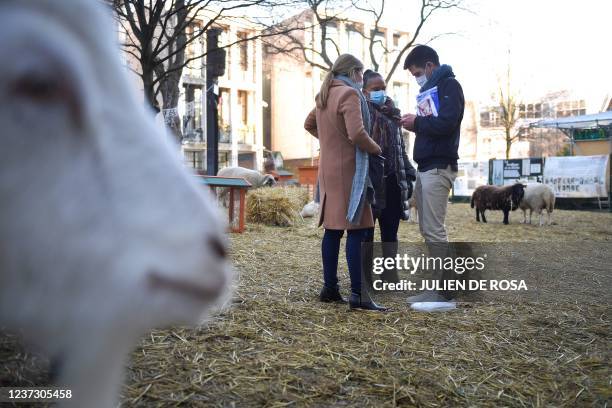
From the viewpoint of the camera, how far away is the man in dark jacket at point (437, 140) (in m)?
3.54

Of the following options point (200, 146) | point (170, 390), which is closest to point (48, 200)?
point (170, 390)

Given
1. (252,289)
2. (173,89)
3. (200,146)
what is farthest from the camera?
(200,146)

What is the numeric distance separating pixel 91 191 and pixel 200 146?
30.0m

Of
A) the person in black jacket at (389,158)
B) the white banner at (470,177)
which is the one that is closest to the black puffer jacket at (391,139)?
the person in black jacket at (389,158)

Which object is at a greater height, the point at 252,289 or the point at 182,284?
the point at 182,284

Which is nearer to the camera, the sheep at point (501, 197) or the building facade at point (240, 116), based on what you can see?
the sheep at point (501, 197)

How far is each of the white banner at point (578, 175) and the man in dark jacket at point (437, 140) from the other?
13233 mm

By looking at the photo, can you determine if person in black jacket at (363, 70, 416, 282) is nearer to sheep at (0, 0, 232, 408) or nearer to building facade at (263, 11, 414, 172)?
sheep at (0, 0, 232, 408)

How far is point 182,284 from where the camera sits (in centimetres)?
64

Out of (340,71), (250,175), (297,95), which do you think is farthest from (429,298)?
(297,95)

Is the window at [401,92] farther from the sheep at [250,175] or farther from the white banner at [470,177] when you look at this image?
the sheep at [250,175]

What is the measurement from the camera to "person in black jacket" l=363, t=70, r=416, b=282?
4.05m

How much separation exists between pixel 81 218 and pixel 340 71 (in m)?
3.12

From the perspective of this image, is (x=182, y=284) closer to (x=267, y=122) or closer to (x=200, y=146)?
(x=200, y=146)
